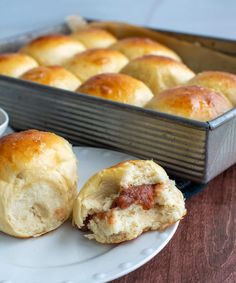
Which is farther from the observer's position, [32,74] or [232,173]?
[32,74]

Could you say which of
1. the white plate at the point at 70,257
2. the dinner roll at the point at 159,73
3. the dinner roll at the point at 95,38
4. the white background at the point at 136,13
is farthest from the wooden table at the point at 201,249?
the white background at the point at 136,13

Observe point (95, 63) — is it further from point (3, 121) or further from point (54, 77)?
point (3, 121)

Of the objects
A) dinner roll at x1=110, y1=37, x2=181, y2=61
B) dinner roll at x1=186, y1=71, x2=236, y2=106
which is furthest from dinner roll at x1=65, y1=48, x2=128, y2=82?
dinner roll at x1=186, y1=71, x2=236, y2=106

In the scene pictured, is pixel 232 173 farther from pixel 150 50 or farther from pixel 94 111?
pixel 150 50

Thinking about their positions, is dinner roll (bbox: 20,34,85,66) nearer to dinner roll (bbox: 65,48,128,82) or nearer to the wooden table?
dinner roll (bbox: 65,48,128,82)

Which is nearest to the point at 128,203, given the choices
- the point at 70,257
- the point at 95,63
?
the point at 70,257

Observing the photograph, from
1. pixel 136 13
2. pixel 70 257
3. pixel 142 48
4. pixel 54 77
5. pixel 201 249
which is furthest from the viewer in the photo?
pixel 136 13

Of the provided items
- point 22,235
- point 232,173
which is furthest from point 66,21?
point 22,235
